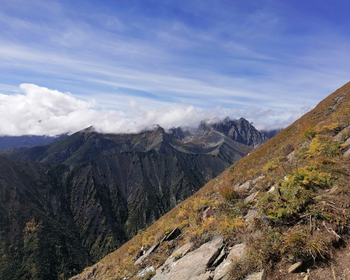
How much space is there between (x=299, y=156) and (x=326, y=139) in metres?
2.44

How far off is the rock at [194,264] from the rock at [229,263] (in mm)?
488

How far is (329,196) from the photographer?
948 cm

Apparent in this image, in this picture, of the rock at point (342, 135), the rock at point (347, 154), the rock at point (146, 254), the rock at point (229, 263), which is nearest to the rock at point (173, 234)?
the rock at point (146, 254)

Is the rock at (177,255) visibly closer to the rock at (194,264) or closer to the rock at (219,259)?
the rock at (194,264)

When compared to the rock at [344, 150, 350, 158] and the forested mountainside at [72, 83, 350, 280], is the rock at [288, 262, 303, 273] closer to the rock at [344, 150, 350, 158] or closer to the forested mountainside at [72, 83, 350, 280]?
the forested mountainside at [72, 83, 350, 280]

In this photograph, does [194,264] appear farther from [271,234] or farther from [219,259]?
[271,234]

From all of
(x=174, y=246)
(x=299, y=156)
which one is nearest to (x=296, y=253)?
(x=174, y=246)

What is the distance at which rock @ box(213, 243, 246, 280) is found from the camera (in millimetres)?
8211

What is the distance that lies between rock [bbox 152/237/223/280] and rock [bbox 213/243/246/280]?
488 millimetres

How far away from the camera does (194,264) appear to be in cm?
983

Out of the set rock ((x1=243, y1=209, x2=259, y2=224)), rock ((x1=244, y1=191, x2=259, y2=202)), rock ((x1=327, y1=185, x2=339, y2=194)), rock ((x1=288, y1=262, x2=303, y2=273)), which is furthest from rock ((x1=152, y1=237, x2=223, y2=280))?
rock ((x1=327, y1=185, x2=339, y2=194))

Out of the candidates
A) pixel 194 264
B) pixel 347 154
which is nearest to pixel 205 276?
pixel 194 264

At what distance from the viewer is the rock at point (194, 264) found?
30.4 ft

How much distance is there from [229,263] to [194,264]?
190 cm
